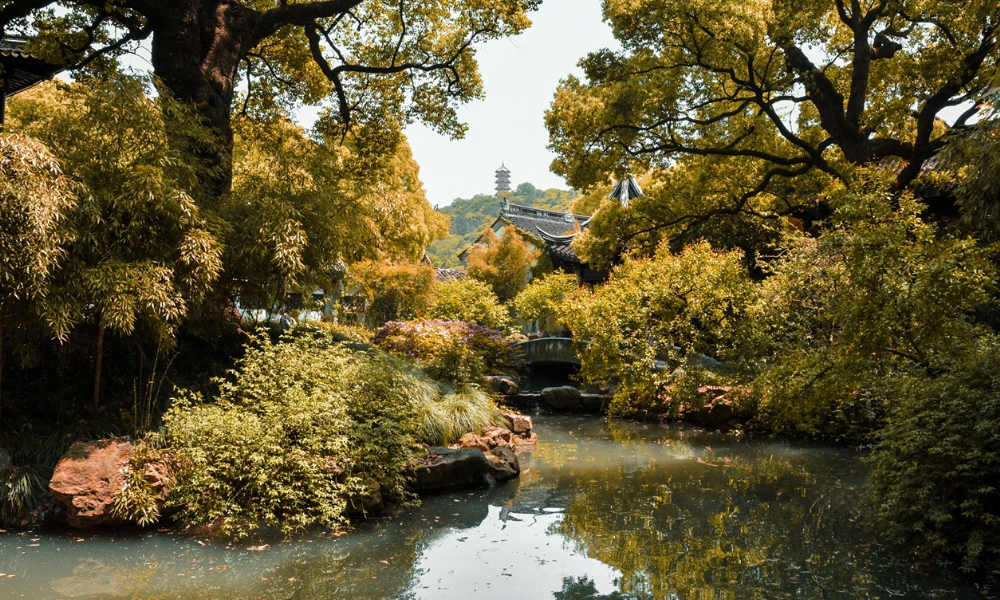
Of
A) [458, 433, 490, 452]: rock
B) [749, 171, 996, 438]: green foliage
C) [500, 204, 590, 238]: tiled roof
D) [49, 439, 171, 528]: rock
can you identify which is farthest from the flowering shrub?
[500, 204, 590, 238]: tiled roof

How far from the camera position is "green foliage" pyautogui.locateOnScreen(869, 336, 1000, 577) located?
16.7 ft

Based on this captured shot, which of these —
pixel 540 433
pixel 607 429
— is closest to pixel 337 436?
pixel 540 433

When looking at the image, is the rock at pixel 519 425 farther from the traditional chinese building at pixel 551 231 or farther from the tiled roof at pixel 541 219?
the tiled roof at pixel 541 219

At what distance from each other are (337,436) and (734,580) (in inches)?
146

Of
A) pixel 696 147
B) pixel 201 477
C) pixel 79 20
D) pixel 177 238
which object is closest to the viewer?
pixel 201 477

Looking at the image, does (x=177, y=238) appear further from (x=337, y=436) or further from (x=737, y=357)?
(x=737, y=357)

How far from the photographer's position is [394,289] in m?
20.3

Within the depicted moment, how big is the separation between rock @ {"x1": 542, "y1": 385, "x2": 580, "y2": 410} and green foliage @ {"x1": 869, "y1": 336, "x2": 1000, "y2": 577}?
9965mm

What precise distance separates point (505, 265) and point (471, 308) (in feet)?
32.7

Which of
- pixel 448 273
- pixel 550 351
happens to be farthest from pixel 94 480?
pixel 448 273

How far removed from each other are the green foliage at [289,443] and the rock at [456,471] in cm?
38

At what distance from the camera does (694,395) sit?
41.1 feet

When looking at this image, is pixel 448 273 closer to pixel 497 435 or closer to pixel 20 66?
pixel 20 66

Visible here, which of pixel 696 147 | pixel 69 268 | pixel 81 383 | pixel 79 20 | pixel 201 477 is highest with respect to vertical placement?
pixel 79 20
